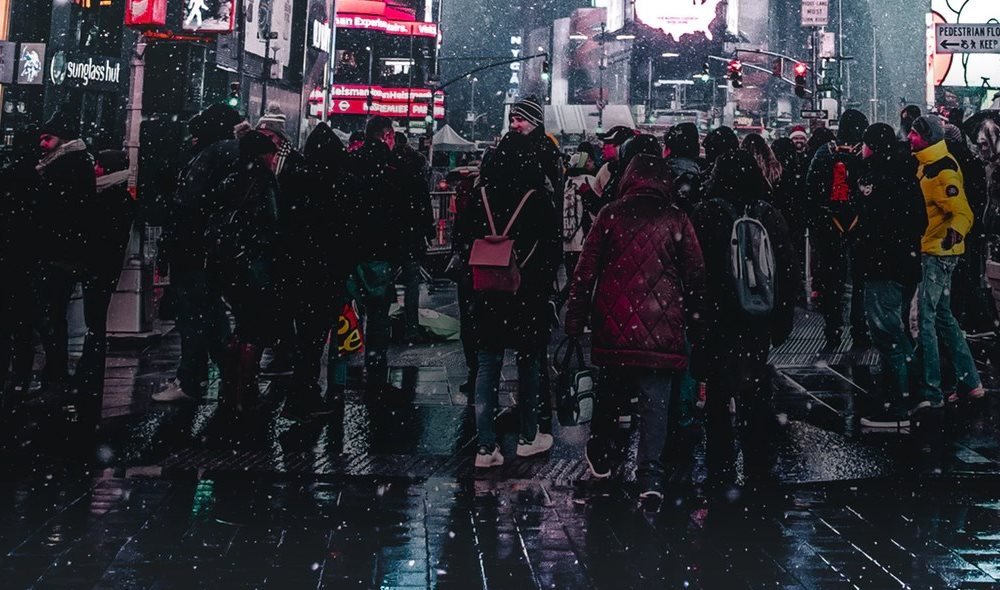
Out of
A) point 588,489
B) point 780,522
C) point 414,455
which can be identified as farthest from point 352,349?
point 780,522

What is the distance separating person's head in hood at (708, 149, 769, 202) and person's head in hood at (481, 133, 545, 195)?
105 cm

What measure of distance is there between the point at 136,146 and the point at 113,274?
18.4ft

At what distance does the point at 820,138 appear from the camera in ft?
39.2

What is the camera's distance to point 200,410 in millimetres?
8461

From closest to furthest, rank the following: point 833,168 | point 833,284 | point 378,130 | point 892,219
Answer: point 892,219 → point 378,130 → point 833,168 → point 833,284

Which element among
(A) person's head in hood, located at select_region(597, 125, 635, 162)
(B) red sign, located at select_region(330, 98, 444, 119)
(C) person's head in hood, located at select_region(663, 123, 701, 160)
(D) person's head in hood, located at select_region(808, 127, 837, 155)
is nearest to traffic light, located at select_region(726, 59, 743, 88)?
(D) person's head in hood, located at select_region(808, 127, 837, 155)

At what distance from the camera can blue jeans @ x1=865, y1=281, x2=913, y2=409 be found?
800 cm

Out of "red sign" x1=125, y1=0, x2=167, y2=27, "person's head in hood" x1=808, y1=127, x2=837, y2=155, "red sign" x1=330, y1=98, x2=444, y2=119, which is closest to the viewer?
"person's head in hood" x1=808, y1=127, x2=837, y2=155

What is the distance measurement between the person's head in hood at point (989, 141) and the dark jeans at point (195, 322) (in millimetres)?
7365

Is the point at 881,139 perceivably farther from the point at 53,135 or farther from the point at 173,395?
the point at 53,135

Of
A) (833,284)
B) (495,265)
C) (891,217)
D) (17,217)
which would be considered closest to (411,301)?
(17,217)

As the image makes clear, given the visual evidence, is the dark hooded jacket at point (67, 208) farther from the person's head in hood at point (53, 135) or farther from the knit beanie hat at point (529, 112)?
the knit beanie hat at point (529, 112)

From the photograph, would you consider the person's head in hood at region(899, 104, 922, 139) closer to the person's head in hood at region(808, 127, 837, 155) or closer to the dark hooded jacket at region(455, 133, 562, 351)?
the person's head in hood at region(808, 127, 837, 155)

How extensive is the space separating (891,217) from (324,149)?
3.92 metres
